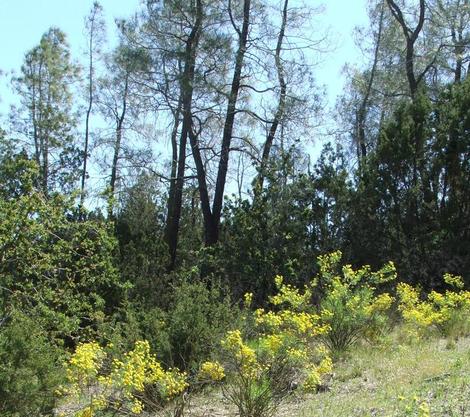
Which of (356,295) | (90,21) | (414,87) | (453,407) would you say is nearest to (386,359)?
(356,295)

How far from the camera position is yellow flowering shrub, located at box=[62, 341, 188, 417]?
205 inches

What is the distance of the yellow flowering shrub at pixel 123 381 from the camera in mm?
5199

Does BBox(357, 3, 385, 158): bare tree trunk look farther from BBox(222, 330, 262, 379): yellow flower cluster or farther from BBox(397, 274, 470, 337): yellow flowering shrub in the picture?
BBox(222, 330, 262, 379): yellow flower cluster

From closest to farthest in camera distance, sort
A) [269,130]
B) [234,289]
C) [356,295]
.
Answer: [356,295]
[234,289]
[269,130]

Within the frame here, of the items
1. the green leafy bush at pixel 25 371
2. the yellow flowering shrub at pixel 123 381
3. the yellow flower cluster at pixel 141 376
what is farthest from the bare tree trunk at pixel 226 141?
the yellow flower cluster at pixel 141 376

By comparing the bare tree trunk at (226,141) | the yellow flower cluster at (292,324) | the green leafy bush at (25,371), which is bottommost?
the green leafy bush at (25,371)

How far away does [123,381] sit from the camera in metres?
5.15

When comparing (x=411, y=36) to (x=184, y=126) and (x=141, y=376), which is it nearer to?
(x=184, y=126)

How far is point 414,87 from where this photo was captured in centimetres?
2023

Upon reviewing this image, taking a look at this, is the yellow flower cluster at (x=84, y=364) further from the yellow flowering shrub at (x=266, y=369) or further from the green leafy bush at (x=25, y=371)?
the yellow flowering shrub at (x=266, y=369)

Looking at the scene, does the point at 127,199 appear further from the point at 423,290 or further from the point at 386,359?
the point at 386,359

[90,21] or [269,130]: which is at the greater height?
[90,21]

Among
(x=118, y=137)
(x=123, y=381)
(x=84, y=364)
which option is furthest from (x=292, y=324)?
(x=118, y=137)

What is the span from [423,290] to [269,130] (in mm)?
7650
